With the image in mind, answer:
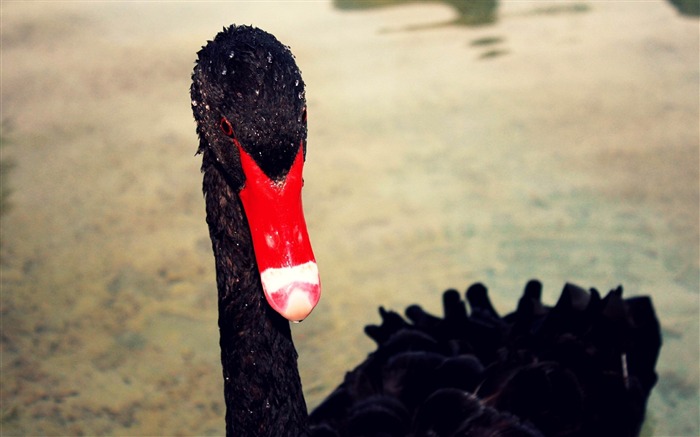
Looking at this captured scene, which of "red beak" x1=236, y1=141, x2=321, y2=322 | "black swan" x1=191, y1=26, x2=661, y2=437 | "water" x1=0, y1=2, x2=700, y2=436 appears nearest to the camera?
"red beak" x1=236, y1=141, x2=321, y2=322

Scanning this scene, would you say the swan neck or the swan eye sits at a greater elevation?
the swan eye

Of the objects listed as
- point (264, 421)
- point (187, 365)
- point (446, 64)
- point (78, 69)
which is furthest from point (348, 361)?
point (78, 69)

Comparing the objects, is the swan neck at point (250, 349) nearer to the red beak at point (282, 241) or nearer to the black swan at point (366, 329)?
the black swan at point (366, 329)

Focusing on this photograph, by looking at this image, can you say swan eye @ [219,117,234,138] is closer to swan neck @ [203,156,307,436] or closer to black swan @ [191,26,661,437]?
black swan @ [191,26,661,437]

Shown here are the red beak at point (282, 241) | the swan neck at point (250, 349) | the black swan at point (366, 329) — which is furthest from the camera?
the swan neck at point (250, 349)

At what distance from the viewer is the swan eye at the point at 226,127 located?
183 centimetres

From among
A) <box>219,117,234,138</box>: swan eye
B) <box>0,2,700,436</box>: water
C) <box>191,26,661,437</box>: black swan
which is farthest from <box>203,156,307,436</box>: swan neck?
Answer: <box>0,2,700,436</box>: water

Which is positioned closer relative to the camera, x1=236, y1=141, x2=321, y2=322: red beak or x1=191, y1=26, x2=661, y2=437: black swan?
x1=236, y1=141, x2=321, y2=322: red beak

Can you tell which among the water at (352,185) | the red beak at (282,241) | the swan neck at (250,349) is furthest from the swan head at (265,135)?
the water at (352,185)

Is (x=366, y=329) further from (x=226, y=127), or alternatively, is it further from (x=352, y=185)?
(x=352, y=185)

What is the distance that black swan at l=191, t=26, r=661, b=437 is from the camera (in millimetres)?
1788

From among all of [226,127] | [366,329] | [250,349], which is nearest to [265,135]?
[226,127]

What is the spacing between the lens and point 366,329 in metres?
2.98

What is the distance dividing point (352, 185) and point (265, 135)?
2810mm
